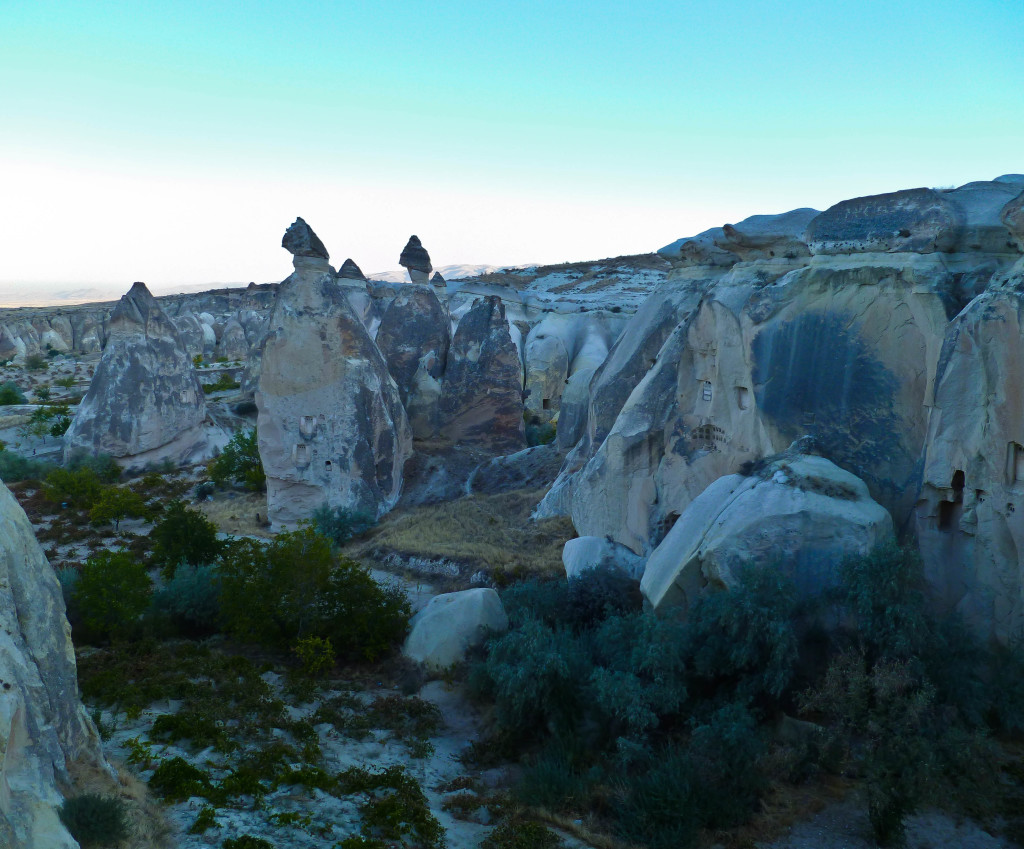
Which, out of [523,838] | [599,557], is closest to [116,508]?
[599,557]

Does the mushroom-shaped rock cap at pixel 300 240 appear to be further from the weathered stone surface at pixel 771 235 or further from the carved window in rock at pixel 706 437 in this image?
the carved window in rock at pixel 706 437

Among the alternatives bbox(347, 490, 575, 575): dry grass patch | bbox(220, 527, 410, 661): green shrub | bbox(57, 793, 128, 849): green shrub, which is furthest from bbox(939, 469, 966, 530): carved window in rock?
bbox(57, 793, 128, 849): green shrub

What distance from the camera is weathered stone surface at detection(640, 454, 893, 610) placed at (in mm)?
6453

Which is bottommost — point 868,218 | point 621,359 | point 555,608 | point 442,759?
point 442,759

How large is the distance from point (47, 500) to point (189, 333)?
25028 millimetres

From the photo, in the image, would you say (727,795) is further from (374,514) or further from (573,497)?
(374,514)

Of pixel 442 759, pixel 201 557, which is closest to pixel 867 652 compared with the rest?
pixel 442 759

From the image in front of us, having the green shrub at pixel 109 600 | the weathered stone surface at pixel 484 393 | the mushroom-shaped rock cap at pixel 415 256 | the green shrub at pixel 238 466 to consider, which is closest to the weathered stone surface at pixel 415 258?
the mushroom-shaped rock cap at pixel 415 256

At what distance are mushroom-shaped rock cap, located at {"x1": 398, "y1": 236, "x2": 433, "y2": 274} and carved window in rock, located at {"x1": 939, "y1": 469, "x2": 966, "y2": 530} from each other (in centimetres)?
1847

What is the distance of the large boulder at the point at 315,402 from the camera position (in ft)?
44.4

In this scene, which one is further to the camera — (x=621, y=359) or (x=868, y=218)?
(x=621, y=359)

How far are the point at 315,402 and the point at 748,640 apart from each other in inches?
381

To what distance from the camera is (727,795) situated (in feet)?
16.8

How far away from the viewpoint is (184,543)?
10812 millimetres
